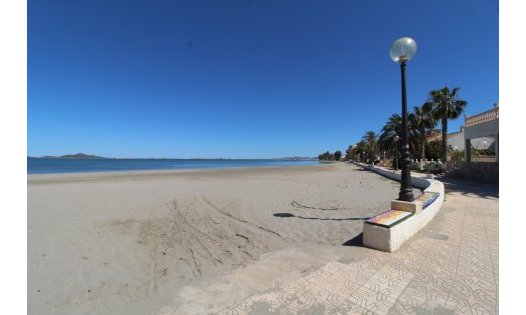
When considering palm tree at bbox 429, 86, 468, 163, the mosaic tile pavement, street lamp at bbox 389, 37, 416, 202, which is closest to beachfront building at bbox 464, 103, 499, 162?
palm tree at bbox 429, 86, 468, 163

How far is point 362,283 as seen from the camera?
3350 mm

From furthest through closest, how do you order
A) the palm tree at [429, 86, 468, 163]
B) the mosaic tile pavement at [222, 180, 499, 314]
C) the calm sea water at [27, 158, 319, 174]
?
the calm sea water at [27, 158, 319, 174] → the palm tree at [429, 86, 468, 163] → the mosaic tile pavement at [222, 180, 499, 314]

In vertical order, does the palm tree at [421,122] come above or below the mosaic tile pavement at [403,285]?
above

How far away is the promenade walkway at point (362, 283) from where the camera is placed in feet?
9.44

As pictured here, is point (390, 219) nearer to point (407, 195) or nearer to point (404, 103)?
point (407, 195)

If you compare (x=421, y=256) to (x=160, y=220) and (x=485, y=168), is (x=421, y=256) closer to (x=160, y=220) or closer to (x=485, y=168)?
(x=160, y=220)

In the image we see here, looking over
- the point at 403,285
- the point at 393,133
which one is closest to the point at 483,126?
the point at 403,285

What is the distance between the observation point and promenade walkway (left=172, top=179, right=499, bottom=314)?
288 centimetres

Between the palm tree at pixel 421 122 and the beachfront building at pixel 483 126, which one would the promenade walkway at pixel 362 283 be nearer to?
the beachfront building at pixel 483 126

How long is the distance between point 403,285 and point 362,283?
500 millimetres

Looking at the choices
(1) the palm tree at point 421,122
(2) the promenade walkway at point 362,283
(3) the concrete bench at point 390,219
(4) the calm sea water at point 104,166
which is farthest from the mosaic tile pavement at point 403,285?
(4) the calm sea water at point 104,166

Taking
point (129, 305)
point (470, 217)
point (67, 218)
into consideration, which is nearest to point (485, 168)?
point (470, 217)

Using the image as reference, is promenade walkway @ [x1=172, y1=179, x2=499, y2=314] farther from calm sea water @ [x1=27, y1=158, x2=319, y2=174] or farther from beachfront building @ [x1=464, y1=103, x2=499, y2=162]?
calm sea water @ [x1=27, y1=158, x2=319, y2=174]

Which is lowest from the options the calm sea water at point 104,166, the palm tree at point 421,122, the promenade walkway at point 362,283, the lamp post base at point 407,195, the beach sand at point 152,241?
the beach sand at point 152,241
